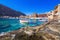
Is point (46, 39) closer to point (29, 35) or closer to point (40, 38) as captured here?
point (40, 38)

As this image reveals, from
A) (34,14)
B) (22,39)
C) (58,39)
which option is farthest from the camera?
(34,14)

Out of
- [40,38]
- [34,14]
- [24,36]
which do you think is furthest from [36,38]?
[34,14]

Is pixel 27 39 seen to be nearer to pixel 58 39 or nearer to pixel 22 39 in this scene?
pixel 22 39

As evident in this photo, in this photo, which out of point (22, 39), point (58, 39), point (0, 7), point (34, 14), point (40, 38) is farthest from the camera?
point (0, 7)

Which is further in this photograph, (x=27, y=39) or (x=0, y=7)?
(x=0, y=7)

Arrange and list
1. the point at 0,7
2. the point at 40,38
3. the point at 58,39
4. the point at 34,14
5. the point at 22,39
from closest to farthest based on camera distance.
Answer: the point at 58,39 → the point at 22,39 → the point at 40,38 → the point at 34,14 → the point at 0,7

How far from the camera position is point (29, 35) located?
4.18 meters

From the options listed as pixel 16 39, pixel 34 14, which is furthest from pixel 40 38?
pixel 34 14

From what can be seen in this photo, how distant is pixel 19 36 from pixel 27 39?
0.33 m

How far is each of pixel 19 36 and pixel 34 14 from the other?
94657 millimetres

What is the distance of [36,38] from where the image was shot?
4137mm

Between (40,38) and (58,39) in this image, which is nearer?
(58,39)

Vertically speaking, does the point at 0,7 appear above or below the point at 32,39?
above

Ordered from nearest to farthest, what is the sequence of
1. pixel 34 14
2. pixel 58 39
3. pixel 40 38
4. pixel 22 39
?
1. pixel 58 39
2. pixel 22 39
3. pixel 40 38
4. pixel 34 14
